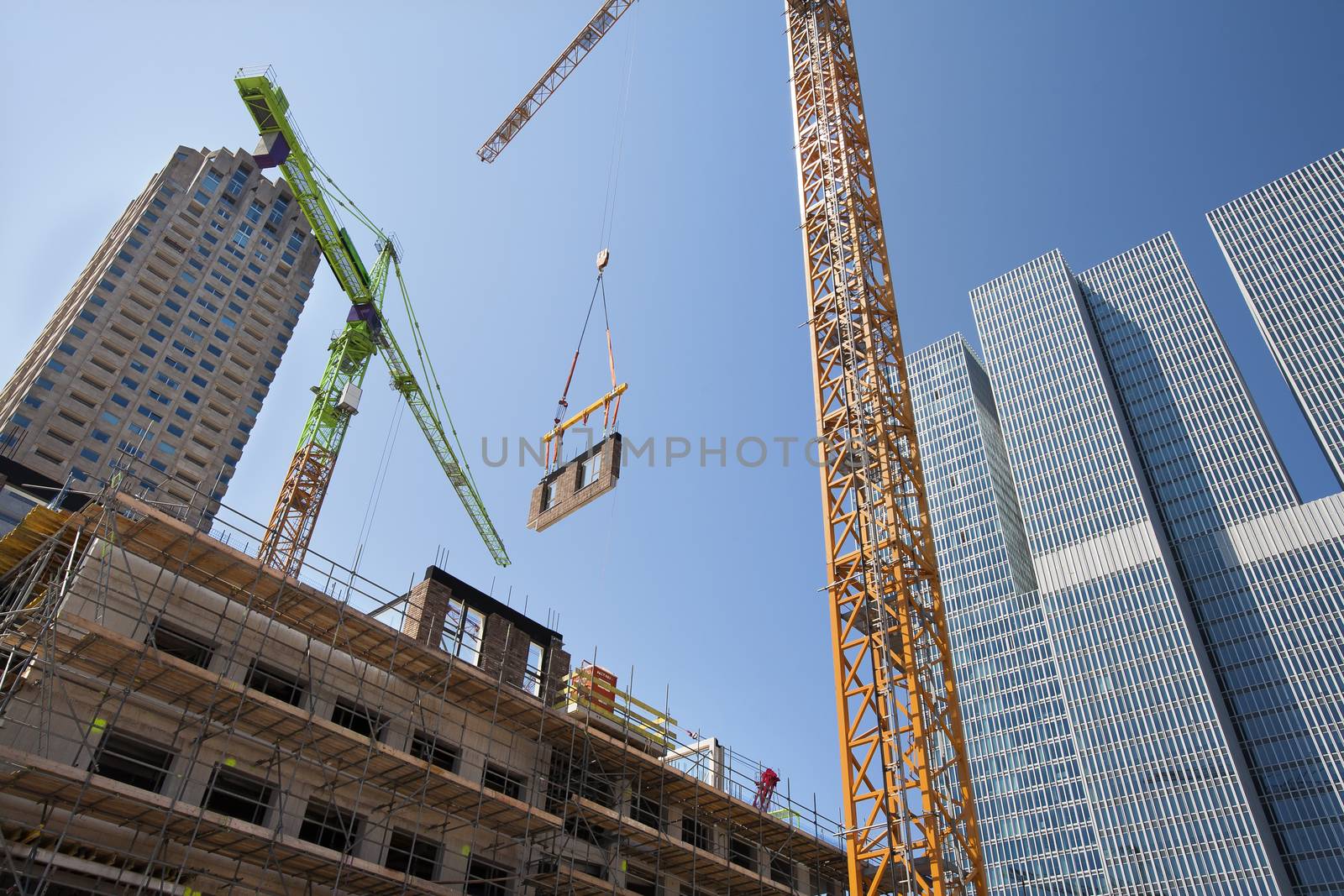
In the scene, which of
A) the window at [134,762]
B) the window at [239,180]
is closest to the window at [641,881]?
the window at [134,762]

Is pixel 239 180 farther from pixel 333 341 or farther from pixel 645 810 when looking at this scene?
pixel 645 810

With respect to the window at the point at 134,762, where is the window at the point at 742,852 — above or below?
above

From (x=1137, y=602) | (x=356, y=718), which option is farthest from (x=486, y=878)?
(x=1137, y=602)

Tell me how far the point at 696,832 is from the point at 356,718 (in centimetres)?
1397

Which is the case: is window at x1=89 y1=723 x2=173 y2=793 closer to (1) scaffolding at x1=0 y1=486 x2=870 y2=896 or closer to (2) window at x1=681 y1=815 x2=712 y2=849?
(1) scaffolding at x1=0 y1=486 x2=870 y2=896

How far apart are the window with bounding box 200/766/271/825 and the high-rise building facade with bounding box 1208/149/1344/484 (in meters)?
123

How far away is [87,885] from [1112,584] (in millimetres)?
110598

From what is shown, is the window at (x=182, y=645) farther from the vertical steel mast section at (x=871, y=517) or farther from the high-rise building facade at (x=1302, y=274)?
the high-rise building facade at (x=1302, y=274)

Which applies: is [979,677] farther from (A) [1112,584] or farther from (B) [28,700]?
(B) [28,700]

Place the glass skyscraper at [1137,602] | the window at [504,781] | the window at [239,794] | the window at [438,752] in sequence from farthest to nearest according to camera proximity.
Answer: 1. the glass skyscraper at [1137,602]
2. the window at [504,781]
3. the window at [438,752]
4. the window at [239,794]

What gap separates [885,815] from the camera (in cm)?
2986

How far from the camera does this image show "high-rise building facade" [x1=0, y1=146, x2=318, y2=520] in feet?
271

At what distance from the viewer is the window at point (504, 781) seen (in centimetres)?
3002

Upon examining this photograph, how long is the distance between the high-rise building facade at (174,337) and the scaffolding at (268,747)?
60227 mm
